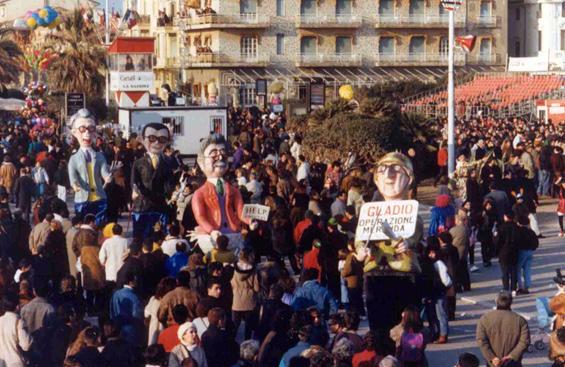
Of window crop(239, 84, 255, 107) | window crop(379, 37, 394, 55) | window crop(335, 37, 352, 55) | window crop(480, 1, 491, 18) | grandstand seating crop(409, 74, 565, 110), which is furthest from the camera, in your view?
window crop(480, 1, 491, 18)

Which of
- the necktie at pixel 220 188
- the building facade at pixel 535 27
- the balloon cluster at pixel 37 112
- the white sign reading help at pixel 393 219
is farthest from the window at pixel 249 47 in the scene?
the white sign reading help at pixel 393 219

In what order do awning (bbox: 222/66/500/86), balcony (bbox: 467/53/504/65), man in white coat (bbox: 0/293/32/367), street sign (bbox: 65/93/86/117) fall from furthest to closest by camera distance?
balcony (bbox: 467/53/504/65), awning (bbox: 222/66/500/86), street sign (bbox: 65/93/86/117), man in white coat (bbox: 0/293/32/367)

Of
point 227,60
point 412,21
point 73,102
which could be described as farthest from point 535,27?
point 73,102

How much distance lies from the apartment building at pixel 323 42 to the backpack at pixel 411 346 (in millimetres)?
60979

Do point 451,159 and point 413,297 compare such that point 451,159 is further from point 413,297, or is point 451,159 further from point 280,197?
point 413,297

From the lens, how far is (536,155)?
3133cm

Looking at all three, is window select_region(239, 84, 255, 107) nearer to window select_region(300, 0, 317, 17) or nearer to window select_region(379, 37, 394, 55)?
window select_region(300, 0, 317, 17)

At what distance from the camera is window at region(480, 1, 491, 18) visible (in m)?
77.8

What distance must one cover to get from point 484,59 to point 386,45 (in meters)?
5.75

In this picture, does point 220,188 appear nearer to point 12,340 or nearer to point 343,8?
point 12,340

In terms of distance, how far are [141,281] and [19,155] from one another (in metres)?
16.9

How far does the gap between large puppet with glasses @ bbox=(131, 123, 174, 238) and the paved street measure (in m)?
4.28

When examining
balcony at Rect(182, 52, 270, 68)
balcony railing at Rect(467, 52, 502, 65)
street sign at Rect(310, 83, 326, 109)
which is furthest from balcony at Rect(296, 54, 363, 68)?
street sign at Rect(310, 83, 326, 109)

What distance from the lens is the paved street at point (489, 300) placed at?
15.8 metres
